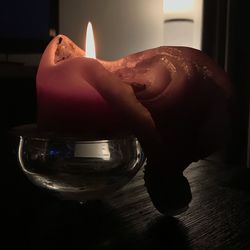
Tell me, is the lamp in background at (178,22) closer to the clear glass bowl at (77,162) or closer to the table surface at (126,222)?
the table surface at (126,222)

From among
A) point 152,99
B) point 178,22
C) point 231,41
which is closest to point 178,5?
point 178,22

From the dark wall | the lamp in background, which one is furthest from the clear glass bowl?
the lamp in background

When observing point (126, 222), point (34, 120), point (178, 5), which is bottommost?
point (34, 120)

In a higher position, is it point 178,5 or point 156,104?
point 178,5

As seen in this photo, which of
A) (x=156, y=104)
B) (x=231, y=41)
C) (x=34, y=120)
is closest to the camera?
(x=156, y=104)

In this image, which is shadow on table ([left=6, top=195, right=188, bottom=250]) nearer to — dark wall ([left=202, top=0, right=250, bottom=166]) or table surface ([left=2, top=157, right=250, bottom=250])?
table surface ([left=2, top=157, right=250, bottom=250])

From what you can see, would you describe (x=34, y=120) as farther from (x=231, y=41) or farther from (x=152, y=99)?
(x=152, y=99)

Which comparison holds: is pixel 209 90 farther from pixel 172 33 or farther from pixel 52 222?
pixel 172 33
